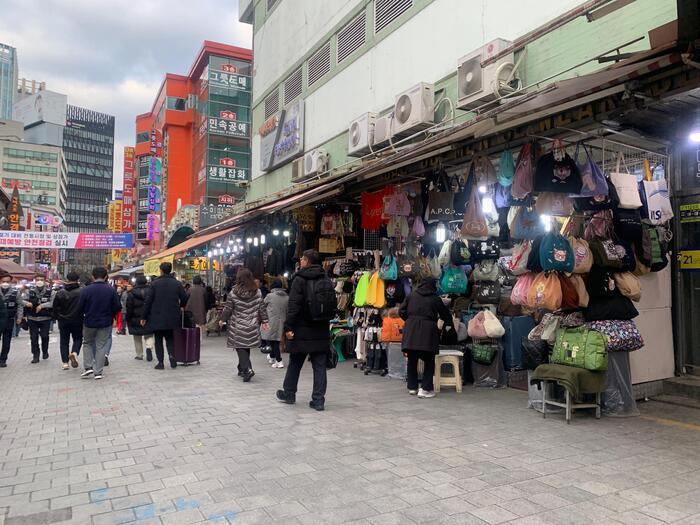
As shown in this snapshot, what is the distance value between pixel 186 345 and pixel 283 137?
9.58 m

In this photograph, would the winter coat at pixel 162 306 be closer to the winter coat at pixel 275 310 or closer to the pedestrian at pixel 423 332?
the winter coat at pixel 275 310

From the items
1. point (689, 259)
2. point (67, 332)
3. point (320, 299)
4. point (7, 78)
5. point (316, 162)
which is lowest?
point (67, 332)

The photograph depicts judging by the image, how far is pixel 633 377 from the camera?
6.54 m

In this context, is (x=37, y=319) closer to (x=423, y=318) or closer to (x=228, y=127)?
(x=423, y=318)

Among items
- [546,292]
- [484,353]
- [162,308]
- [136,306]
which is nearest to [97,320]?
[162,308]

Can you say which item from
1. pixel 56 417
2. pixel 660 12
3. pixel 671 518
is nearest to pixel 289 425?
pixel 56 417

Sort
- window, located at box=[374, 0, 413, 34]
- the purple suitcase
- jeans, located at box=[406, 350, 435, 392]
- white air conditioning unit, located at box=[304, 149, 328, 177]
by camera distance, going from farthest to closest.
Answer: white air conditioning unit, located at box=[304, 149, 328, 177], window, located at box=[374, 0, 413, 34], the purple suitcase, jeans, located at box=[406, 350, 435, 392]

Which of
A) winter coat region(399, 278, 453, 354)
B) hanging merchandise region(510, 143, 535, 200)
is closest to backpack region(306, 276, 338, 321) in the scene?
winter coat region(399, 278, 453, 354)

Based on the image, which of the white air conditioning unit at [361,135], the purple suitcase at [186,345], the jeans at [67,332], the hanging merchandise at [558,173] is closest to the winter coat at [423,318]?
the hanging merchandise at [558,173]

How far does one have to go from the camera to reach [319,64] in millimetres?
15477

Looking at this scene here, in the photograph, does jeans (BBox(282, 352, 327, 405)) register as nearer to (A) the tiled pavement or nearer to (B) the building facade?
(A) the tiled pavement

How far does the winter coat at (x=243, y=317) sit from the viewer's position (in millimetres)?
8547

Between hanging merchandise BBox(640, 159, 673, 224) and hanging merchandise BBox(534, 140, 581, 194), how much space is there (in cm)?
108

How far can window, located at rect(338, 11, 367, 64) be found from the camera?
1323 centimetres
